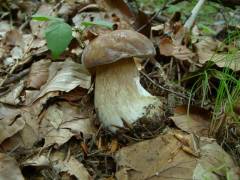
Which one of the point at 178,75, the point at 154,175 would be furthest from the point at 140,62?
the point at 154,175

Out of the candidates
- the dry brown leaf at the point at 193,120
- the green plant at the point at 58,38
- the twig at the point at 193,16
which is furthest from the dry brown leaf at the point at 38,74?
the twig at the point at 193,16

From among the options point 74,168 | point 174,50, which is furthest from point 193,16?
point 74,168

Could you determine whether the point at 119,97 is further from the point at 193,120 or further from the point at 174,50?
the point at 174,50

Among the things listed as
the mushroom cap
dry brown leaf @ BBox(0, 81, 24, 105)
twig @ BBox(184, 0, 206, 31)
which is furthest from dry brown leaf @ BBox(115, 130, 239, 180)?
twig @ BBox(184, 0, 206, 31)

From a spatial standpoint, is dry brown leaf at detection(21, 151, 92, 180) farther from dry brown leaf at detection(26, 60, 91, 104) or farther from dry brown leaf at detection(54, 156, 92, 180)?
dry brown leaf at detection(26, 60, 91, 104)

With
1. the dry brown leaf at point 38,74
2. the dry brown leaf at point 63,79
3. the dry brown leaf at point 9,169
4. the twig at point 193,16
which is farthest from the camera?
the twig at point 193,16

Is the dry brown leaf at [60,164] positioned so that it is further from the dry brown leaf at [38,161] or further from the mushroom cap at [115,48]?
the mushroom cap at [115,48]

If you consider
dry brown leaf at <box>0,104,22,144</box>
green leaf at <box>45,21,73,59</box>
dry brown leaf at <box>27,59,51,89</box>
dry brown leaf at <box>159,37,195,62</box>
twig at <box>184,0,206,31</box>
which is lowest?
dry brown leaf at <box>0,104,22,144</box>
